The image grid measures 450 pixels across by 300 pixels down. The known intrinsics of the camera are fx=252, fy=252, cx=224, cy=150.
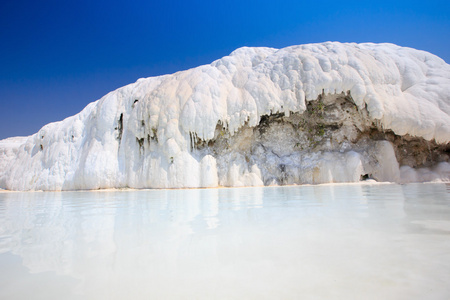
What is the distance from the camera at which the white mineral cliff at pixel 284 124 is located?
37.7ft

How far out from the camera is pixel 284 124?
13.3 metres

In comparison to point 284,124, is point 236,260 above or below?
below

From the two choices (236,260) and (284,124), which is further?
(284,124)

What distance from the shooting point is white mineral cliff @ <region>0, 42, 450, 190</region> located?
37.7ft

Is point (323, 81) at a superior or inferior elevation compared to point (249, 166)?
superior

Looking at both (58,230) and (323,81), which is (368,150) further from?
(58,230)

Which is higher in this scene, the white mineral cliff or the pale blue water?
the white mineral cliff

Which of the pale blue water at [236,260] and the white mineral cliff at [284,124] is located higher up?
the white mineral cliff at [284,124]

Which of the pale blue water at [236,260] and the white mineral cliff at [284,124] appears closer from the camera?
the pale blue water at [236,260]

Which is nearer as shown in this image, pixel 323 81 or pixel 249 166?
pixel 323 81

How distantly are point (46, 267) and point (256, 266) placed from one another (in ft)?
3.87

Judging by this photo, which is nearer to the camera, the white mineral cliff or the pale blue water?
the pale blue water

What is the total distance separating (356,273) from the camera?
3.91ft

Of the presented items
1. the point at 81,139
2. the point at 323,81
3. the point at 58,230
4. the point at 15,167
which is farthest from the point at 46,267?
the point at 15,167
